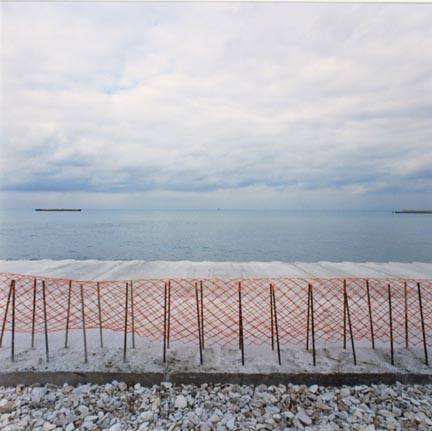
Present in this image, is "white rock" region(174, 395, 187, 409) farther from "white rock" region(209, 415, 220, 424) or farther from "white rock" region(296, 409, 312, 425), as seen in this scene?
"white rock" region(296, 409, 312, 425)

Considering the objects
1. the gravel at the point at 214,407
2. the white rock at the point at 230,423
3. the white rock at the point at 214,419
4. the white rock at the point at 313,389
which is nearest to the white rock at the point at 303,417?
the gravel at the point at 214,407

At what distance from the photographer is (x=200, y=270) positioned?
991cm

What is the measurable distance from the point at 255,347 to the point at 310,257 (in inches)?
771

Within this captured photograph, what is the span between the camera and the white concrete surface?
9.30m

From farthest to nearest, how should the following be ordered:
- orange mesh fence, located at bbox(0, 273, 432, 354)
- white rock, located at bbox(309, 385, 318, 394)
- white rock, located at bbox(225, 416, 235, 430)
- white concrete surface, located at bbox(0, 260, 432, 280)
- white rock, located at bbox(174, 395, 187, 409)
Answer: white concrete surface, located at bbox(0, 260, 432, 280) → orange mesh fence, located at bbox(0, 273, 432, 354) → white rock, located at bbox(309, 385, 318, 394) → white rock, located at bbox(174, 395, 187, 409) → white rock, located at bbox(225, 416, 235, 430)

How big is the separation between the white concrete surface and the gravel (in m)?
5.83

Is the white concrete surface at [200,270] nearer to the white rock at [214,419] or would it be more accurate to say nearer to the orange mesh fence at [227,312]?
the orange mesh fence at [227,312]

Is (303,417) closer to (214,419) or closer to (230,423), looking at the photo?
(230,423)

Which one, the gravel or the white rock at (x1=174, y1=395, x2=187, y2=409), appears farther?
the white rock at (x1=174, y1=395, x2=187, y2=409)

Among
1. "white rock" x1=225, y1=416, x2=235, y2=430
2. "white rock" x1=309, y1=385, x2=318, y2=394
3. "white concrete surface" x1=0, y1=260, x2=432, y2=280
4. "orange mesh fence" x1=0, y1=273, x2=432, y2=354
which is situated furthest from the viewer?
"white concrete surface" x1=0, y1=260, x2=432, y2=280

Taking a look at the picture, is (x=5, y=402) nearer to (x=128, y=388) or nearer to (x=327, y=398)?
(x=128, y=388)

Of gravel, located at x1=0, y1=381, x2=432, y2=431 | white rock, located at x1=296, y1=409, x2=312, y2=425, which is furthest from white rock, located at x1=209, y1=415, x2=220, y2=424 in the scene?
white rock, located at x1=296, y1=409, x2=312, y2=425

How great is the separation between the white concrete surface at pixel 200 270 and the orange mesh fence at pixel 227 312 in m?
1.27

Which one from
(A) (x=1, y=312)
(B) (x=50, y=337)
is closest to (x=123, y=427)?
(B) (x=50, y=337)
